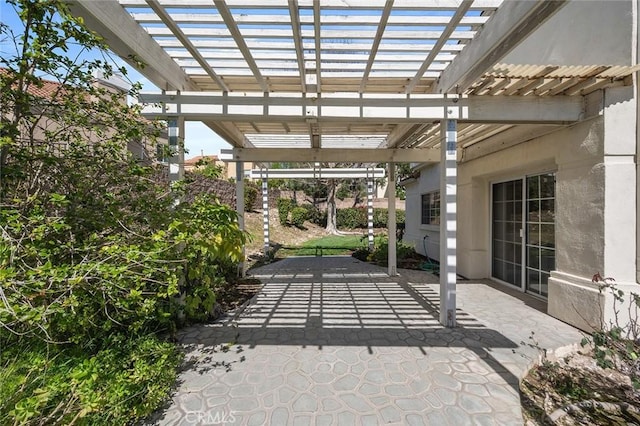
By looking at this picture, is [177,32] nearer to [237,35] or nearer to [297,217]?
[237,35]

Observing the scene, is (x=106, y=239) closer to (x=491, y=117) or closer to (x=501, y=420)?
(x=501, y=420)

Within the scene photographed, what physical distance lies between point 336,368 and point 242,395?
40.4 inches

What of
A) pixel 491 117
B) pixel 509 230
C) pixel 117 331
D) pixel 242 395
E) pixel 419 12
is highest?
pixel 419 12

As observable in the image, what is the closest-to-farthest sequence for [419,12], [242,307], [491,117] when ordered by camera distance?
[419,12] < [491,117] < [242,307]

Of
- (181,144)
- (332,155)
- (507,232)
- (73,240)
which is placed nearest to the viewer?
(73,240)

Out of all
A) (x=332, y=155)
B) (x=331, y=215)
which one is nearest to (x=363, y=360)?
(x=332, y=155)

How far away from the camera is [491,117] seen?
4.00 meters

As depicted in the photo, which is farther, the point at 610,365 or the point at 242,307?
the point at 242,307

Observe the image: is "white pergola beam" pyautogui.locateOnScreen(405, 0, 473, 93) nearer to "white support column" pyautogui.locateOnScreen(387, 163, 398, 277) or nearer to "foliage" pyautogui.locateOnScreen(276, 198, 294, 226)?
"white support column" pyautogui.locateOnScreen(387, 163, 398, 277)

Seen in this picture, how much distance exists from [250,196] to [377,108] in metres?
13.9

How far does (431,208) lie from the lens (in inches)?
392

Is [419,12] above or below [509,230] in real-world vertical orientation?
above

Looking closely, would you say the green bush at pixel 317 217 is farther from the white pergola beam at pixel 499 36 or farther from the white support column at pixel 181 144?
the white pergola beam at pixel 499 36

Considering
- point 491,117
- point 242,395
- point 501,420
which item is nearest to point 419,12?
point 491,117
